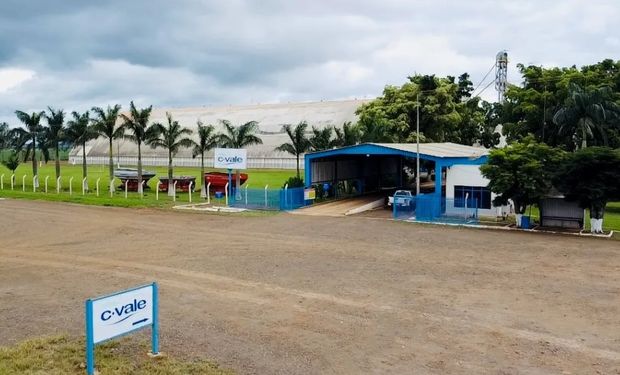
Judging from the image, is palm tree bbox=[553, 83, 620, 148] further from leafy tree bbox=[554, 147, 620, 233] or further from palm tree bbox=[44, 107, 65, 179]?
palm tree bbox=[44, 107, 65, 179]

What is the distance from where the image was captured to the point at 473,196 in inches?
1211

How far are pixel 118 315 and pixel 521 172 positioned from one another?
21.0 m

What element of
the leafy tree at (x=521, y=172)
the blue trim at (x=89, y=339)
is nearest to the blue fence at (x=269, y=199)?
the leafy tree at (x=521, y=172)

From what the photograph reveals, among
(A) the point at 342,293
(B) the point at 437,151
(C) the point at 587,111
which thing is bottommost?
(A) the point at 342,293

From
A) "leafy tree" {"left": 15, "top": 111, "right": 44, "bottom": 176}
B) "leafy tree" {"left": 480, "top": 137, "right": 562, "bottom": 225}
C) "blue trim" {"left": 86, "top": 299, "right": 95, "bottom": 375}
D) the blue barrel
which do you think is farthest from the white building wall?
"leafy tree" {"left": 15, "top": 111, "right": 44, "bottom": 176}

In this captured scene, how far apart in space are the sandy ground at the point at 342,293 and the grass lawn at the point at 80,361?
0.56m

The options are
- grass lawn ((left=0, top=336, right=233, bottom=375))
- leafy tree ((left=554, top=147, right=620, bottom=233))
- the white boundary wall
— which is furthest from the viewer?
the white boundary wall

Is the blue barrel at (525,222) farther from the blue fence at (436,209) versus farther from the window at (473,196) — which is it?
the window at (473,196)

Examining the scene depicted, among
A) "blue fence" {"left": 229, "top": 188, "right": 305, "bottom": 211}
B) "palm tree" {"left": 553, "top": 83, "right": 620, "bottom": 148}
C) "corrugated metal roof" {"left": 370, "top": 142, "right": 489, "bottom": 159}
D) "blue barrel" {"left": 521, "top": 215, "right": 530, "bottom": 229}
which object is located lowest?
"blue barrel" {"left": 521, "top": 215, "right": 530, "bottom": 229}

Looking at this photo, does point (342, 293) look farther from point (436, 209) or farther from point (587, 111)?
point (587, 111)

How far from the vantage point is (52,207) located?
32906 mm

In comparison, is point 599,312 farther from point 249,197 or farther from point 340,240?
point 249,197

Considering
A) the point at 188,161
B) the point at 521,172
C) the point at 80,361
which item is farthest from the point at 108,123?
the point at 188,161

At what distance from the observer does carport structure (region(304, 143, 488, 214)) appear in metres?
31.3
